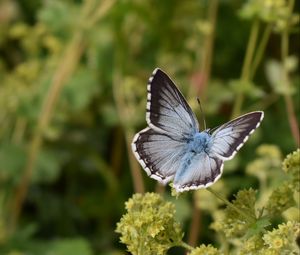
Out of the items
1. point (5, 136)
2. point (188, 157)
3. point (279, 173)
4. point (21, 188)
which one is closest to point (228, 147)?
point (188, 157)

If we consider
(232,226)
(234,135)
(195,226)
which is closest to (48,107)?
(195,226)

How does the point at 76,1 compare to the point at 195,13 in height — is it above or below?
above

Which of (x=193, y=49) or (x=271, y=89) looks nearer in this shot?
(x=193, y=49)

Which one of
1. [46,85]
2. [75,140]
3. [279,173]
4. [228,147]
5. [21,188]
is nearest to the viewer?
→ [228,147]

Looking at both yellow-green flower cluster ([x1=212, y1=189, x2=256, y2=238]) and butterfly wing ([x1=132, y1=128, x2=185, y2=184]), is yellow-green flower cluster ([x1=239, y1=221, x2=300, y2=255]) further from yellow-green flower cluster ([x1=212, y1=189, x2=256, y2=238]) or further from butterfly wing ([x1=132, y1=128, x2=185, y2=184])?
butterfly wing ([x1=132, y1=128, x2=185, y2=184])

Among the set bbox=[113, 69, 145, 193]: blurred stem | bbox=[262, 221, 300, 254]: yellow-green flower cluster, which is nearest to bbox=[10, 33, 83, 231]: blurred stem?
bbox=[113, 69, 145, 193]: blurred stem

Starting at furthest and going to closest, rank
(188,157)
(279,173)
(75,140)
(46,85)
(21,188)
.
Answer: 1. (75,140)
2. (46,85)
3. (21,188)
4. (279,173)
5. (188,157)

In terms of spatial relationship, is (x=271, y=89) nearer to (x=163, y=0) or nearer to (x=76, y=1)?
(x=163, y=0)
